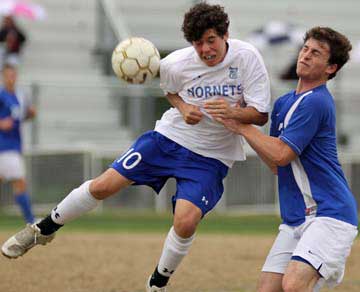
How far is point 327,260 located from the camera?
22.4ft

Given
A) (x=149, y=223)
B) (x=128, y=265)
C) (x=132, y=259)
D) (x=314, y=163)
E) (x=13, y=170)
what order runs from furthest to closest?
1. (x=149, y=223)
2. (x=13, y=170)
3. (x=132, y=259)
4. (x=128, y=265)
5. (x=314, y=163)

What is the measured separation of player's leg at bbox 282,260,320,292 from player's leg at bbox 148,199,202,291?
1.75 m

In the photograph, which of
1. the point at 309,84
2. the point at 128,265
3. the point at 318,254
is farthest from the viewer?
the point at 128,265

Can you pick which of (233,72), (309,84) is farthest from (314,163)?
(233,72)

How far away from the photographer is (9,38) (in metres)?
20.5

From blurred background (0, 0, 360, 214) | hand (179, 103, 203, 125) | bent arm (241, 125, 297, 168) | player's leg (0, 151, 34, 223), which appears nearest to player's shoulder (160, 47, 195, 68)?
hand (179, 103, 203, 125)

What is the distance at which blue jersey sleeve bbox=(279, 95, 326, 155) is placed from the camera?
273 inches

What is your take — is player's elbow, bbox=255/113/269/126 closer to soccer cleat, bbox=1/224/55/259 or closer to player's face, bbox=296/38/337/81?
player's face, bbox=296/38/337/81

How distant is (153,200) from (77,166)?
143cm

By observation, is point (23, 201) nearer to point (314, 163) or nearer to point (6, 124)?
point (6, 124)

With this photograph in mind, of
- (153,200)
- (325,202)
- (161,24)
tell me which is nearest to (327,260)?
(325,202)

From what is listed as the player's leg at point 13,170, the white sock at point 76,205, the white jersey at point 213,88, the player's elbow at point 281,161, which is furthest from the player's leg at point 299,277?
the player's leg at point 13,170

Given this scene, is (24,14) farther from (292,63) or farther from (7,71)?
(292,63)

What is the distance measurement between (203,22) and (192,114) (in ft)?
2.38
